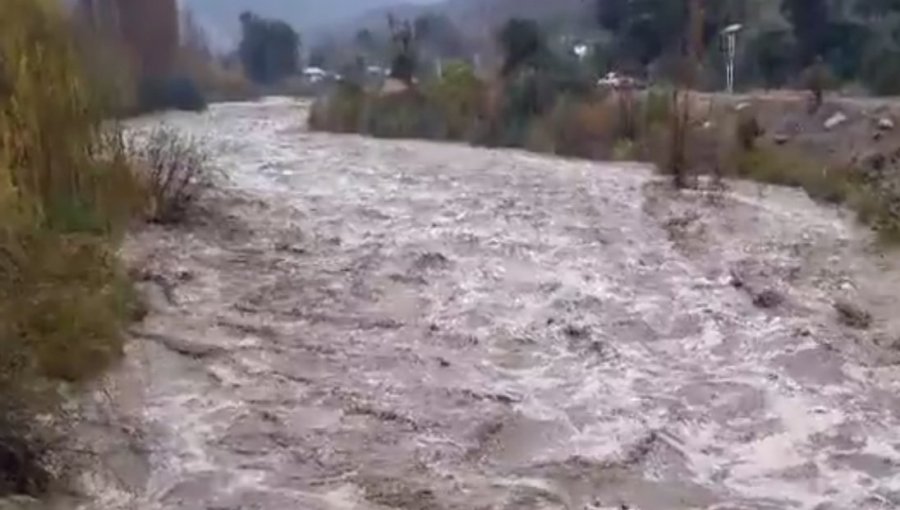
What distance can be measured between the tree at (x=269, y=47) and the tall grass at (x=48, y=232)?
1042 cm

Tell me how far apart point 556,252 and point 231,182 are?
2361 millimetres

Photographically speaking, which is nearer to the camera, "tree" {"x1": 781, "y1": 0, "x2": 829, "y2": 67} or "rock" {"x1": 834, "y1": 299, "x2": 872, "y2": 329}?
"rock" {"x1": 834, "y1": 299, "x2": 872, "y2": 329}

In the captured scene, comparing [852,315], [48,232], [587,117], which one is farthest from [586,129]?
[48,232]

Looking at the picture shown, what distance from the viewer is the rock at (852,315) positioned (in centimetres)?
640

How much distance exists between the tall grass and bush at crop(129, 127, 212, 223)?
3.39ft

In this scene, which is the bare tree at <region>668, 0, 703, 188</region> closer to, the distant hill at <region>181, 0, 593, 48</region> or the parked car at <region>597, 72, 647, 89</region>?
the parked car at <region>597, 72, 647, 89</region>

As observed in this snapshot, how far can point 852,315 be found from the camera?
652 cm

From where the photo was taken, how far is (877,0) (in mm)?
14086

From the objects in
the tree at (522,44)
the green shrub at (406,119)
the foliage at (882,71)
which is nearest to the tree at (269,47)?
the green shrub at (406,119)

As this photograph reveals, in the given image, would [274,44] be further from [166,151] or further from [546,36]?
[166,151]

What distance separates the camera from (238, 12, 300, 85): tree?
53.9 ft

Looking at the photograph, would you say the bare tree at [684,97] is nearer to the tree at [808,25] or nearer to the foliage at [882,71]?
the tree at [808,25]

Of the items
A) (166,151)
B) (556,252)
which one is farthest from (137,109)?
(556,252)

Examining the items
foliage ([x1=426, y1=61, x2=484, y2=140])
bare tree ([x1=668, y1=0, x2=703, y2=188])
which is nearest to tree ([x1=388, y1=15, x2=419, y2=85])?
foliage ([x1=426, y1=61, x2=484, y2=140])
